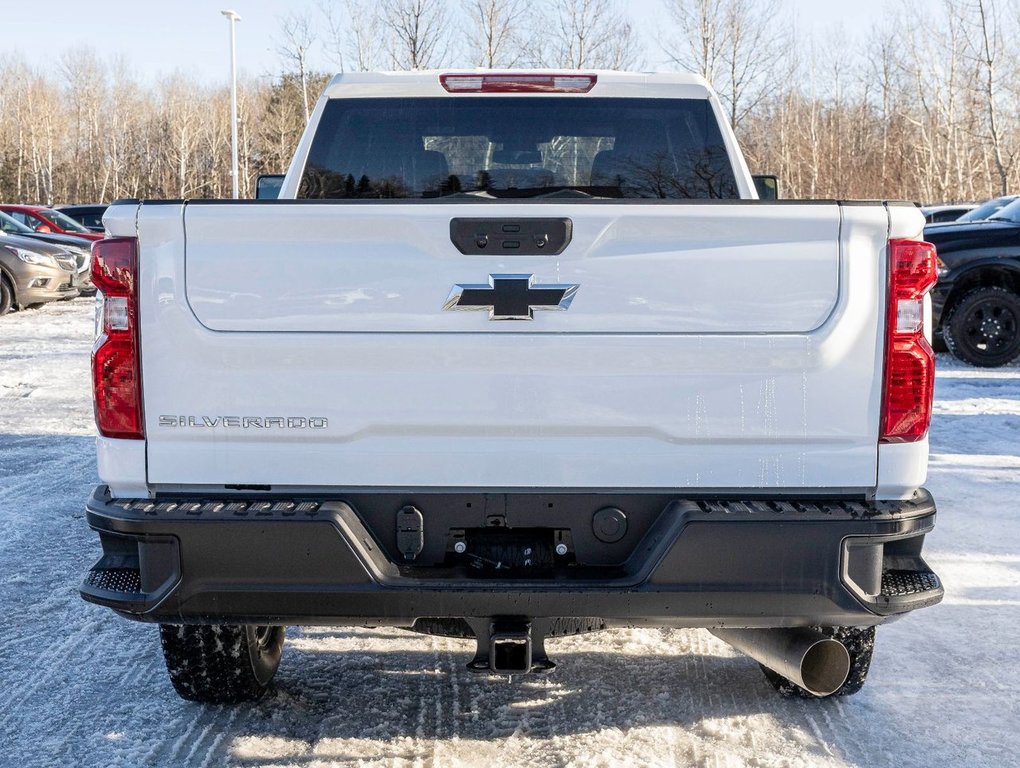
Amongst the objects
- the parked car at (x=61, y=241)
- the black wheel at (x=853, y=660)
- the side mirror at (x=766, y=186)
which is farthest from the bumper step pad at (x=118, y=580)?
the parked car at (x=61, y=241)

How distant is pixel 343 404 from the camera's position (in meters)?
2.86

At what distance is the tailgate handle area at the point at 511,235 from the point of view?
2834 millimetres

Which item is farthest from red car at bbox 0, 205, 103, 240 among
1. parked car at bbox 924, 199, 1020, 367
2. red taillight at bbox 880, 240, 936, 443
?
red taillight at bbox 880, 240, 936, 443

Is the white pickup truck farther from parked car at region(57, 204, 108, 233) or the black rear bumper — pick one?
parked car at region(57, 204, 108, 233)

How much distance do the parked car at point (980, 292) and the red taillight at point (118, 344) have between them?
35.4 ft

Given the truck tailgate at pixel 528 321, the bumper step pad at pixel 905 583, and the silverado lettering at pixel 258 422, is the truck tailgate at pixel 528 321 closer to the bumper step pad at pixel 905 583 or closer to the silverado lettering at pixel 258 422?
the silverado lettering at pixel 258 422

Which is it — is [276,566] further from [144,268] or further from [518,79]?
[518,79]

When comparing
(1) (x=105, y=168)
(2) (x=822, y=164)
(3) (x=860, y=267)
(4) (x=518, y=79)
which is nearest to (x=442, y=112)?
(4) (x=518, y=79)

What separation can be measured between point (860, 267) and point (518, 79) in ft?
6.32

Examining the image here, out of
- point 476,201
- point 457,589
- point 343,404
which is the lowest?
point 457,589

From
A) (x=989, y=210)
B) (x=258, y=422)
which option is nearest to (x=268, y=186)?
(x=258, y=422)

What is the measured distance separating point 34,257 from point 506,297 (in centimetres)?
1673

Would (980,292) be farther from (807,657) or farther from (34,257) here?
(34,257)

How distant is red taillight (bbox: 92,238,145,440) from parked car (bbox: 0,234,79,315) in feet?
52.3
